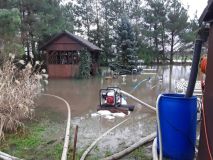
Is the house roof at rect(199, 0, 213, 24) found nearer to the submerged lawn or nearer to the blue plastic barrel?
the blue plastic barrel

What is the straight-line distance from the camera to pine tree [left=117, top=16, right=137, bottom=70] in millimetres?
24042

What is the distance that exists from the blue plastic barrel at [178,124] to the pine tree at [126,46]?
19466 mm

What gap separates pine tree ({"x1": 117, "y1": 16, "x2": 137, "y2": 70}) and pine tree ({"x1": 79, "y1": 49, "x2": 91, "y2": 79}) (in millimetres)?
5079

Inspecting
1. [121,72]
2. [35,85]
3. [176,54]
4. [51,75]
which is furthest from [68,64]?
[176,54]

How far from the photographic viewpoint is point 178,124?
4.19 m

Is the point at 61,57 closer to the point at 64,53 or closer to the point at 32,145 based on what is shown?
the point at 64,53

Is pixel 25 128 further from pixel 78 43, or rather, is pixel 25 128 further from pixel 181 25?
pixel 181 25

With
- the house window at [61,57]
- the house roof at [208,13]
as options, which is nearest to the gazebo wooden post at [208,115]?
the house roof at [208,13]

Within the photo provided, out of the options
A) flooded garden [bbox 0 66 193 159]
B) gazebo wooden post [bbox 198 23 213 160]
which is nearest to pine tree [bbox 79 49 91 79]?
flooded garden [bbox 0 66 193 159]

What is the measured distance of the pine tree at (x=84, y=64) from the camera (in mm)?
19125

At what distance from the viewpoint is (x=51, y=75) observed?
20078mm

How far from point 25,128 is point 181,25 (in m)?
27.4

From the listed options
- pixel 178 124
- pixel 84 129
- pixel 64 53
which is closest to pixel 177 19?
pixel 64 53

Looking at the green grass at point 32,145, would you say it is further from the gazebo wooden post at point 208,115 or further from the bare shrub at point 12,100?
the gazebo wooden post at point 208,115
